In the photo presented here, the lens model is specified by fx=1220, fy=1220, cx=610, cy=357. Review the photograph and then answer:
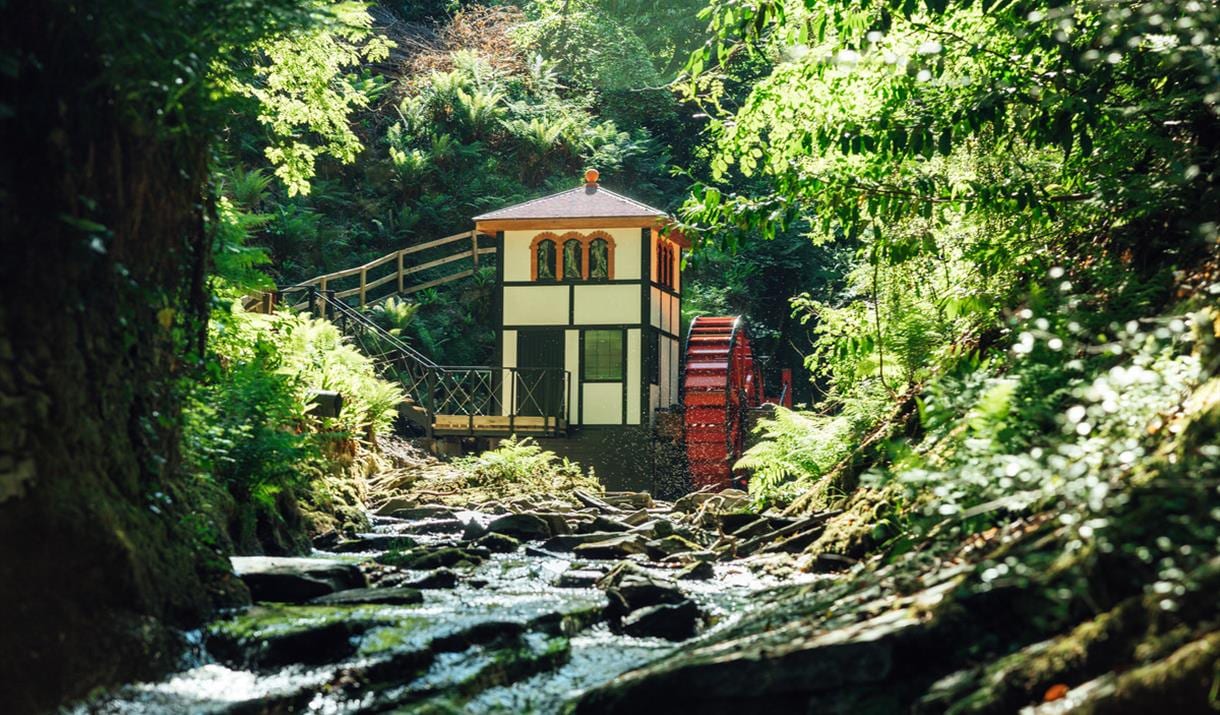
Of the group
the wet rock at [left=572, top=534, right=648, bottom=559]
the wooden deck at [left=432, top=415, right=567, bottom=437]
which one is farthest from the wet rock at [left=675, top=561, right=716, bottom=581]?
the wooden deck at [left=432, top=415, right=567, bottom=437]

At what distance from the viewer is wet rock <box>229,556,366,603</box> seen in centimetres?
639

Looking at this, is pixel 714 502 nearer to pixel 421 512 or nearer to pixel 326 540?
pixel 421 512

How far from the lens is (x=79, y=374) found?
4.72 metres

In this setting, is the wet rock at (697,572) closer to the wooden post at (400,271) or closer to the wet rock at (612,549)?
the wet rock at (612,549)

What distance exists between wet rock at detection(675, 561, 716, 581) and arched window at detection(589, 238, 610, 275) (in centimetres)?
1428

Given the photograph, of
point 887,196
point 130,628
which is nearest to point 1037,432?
point 887,196

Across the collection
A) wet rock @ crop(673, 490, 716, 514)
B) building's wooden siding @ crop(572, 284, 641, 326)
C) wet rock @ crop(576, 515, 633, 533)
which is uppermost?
building's wooden siding @ crop(572, 284, 641, 326)

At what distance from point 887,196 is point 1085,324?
2.02m

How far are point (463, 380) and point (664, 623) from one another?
1702 cm

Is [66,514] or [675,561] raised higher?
[66,514]

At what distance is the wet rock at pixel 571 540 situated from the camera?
11180 millimetres

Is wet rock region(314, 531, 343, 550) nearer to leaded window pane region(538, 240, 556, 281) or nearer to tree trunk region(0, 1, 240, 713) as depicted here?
tree trunk region(0, 1, 240, 713)

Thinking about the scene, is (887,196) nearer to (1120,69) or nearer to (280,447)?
(1120,69)

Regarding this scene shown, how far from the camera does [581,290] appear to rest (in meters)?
23.1
